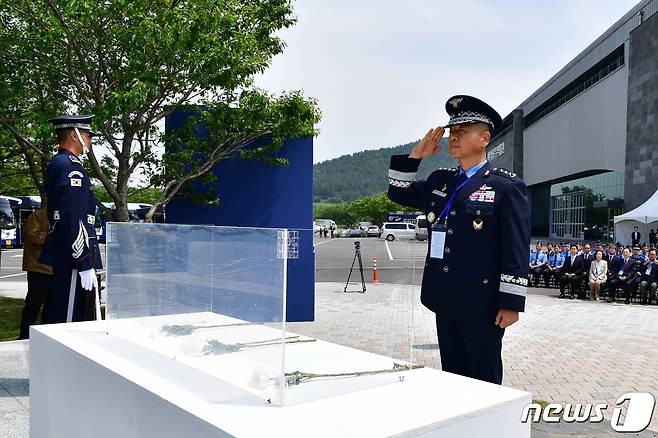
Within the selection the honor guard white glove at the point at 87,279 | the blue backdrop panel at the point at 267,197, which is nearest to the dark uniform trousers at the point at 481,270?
the honor guard white glove at the point at 87,279

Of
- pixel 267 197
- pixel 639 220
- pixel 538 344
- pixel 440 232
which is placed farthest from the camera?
pixel 639 220

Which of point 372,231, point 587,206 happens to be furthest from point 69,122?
point 372,231

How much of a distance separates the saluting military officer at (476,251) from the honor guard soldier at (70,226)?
2.46 metres

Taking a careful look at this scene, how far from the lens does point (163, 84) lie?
7855 mm

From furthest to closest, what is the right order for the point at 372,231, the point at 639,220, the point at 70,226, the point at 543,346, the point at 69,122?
1. the point at 372,231
2. the point at 639,220
3. the point at 543,346
4. the point at 69,122
5. the point at 70,226

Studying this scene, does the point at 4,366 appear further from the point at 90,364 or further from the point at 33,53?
the point at 33,53

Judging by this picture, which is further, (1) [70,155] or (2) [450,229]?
(1) [70,155]

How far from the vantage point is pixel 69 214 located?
4113 mm

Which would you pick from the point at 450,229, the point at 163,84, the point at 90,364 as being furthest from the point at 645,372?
the point at 163,84

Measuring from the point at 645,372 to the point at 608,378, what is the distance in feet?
2.03

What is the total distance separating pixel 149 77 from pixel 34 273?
268cm

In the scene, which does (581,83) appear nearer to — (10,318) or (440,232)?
(10,318)

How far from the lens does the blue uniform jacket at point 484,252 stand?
2.74m

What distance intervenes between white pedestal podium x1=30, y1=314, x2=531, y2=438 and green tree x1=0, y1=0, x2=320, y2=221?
4823 millimetres
